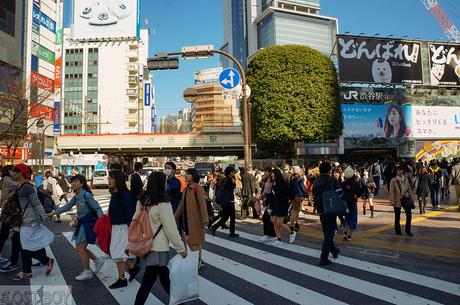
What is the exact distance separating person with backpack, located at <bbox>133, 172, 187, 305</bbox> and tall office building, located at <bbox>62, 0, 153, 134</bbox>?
233 ft

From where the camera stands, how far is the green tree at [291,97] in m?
27.7

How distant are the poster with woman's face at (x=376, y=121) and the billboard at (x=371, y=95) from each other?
633mm

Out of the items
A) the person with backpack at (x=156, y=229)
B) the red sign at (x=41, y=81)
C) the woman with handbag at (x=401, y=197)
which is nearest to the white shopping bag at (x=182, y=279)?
the person with backpack at (x=156, y=229)

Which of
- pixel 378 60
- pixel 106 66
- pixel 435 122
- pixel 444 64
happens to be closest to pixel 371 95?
pixel 378 60

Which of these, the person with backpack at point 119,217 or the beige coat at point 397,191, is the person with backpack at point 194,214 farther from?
the beige coat at point 397,191

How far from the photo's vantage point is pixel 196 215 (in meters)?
5.25

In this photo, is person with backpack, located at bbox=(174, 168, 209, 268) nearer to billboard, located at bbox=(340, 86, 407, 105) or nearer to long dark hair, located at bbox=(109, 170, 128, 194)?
long dark hair, located at bbox=(109, 170, 128, 194)

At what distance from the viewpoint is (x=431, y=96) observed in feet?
118

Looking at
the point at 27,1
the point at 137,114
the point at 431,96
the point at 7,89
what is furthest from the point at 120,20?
the point at 431,96

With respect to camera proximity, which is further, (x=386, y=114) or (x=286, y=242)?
(x=386, y=114)

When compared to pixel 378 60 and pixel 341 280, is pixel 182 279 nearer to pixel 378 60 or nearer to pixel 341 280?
pixel 341 280

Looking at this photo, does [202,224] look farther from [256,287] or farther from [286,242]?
[286,242]

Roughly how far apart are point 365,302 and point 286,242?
3.61m

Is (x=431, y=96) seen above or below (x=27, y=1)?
below
